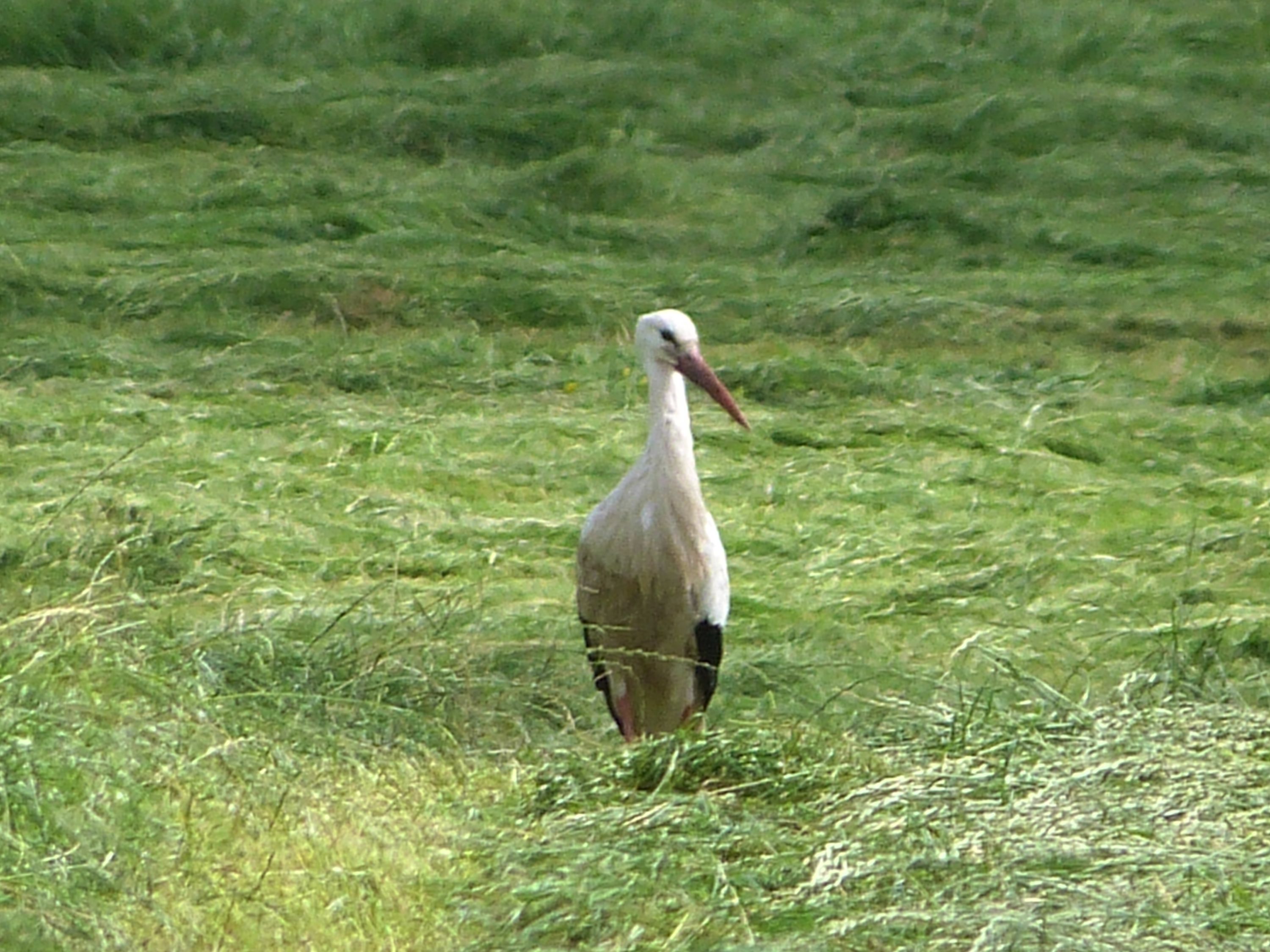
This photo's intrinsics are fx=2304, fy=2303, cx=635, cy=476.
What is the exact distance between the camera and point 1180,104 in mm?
9875

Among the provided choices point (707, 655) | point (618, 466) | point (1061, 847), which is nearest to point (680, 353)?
point (707, 655)

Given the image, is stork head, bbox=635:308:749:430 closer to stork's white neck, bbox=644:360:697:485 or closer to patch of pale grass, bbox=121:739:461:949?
stork's white neck, bbox=644:360:697:485

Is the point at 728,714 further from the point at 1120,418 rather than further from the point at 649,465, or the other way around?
the point at 1120,418

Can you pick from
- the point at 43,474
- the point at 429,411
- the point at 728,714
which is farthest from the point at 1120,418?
the point at 43,474

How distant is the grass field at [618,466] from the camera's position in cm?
307

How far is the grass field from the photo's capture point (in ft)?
10.1

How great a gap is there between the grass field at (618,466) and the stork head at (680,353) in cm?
56

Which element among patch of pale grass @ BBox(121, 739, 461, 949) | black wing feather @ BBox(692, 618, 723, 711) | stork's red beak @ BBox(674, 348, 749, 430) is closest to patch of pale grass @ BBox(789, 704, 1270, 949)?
patch of pale grass @ BBox(121, 739, 461, 949)

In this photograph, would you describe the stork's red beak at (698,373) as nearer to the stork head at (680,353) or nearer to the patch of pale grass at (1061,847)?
the stork head at (680,353)

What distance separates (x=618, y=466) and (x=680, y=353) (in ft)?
4.86

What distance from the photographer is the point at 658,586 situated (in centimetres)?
436

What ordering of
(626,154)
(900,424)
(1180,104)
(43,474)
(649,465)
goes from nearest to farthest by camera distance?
1. (649,465)
2. (43,474)
3. (900,424)
4. (626,154)
5. (1180,104)

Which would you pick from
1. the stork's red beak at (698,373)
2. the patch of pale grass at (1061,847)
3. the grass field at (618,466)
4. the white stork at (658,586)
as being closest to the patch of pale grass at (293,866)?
the grass field at (618,466)

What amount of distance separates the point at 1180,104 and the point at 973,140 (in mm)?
1046
